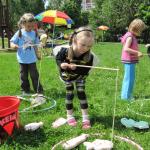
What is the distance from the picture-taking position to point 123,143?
4.22 meters

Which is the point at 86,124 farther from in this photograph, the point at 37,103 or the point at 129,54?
the point at 129,54

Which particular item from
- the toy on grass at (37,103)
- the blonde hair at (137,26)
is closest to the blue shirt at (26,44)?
the toy on grass at (37,103)

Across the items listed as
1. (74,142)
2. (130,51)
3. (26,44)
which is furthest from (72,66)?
(26,44)

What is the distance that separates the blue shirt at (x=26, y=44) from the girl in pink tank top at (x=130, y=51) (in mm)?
1654

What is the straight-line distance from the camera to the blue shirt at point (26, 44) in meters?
6.62

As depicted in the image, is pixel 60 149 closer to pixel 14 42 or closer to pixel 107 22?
pixel 14 42

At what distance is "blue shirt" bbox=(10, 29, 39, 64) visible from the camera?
6.62 meters

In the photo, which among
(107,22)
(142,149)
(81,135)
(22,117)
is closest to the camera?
(142,149)

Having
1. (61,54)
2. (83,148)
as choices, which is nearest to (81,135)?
(83,148)

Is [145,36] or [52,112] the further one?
[145,36]

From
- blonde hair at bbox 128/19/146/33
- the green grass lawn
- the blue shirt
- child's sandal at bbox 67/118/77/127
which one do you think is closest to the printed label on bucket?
the green grass lawn

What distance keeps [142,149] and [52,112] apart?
1862 millimetres

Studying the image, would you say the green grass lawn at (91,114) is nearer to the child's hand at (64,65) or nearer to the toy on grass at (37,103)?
the toy on grass at (37,103)

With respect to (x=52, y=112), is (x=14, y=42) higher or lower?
higher
